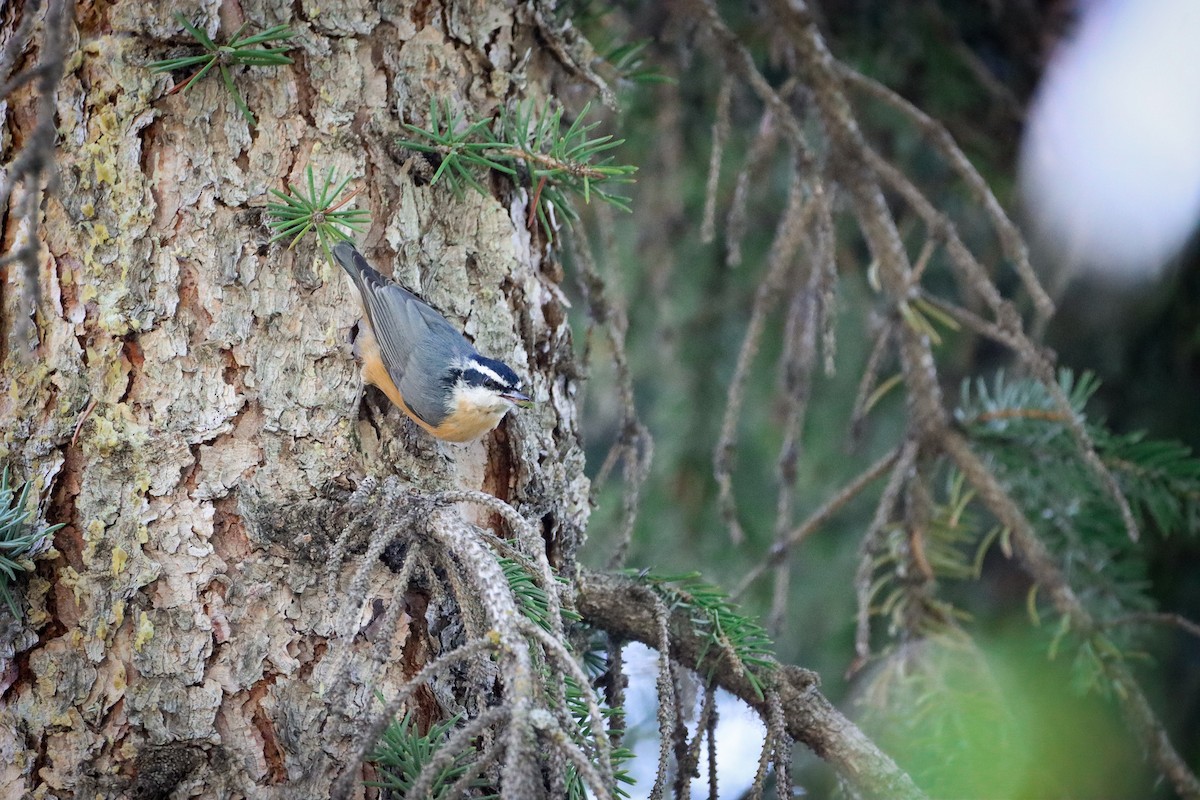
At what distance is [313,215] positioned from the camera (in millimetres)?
1795

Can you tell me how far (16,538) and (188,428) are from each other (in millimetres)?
339

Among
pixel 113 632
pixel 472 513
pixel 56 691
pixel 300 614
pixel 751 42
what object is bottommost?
pixel 56 691

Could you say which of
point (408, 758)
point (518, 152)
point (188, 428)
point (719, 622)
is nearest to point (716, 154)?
point (518, 152)

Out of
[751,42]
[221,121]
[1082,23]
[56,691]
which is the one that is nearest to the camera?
[56,691]

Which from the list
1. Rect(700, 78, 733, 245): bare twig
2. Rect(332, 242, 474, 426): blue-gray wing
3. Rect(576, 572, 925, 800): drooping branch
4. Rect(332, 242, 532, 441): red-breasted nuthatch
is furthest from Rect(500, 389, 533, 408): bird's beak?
Rect(700, 78, 733, 245): bare twig

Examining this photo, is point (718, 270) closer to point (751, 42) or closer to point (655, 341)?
point (655, 341)

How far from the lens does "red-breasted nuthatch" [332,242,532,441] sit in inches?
78.1

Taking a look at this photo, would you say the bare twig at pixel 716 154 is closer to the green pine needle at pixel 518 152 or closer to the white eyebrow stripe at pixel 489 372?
the green pine needle at pixel 518 152

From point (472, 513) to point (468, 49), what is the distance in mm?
980

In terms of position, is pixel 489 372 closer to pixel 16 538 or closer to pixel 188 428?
pixel 188 428

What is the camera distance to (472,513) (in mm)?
1979

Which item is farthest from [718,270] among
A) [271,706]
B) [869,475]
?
[271,706]

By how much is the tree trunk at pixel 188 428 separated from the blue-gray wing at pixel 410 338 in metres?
0.06

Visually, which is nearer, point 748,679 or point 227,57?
point 227,57
